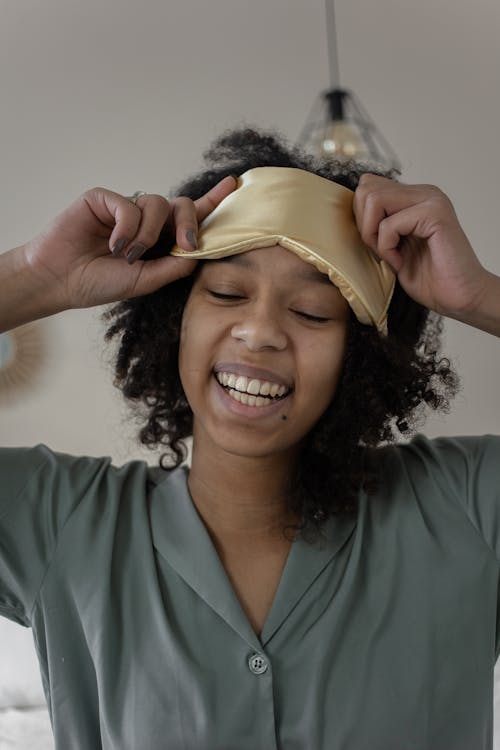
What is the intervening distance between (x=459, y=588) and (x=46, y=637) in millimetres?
483

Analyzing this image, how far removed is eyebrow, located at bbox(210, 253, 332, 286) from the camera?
0.89m

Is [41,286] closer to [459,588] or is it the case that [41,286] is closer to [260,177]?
[260,177]

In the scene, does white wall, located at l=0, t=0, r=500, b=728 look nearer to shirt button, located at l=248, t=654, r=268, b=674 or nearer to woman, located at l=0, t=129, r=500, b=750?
woman, located at l=0, t=129, r=500, b=750

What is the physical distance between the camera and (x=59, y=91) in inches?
102

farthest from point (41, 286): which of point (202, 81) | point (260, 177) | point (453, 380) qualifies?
point (202, 81)

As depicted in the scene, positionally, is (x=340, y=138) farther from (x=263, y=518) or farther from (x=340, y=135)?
(x=263, y=518)

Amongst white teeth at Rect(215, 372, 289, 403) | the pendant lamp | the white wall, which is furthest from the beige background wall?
white teeth at Rect(215, 372, 289, 403)

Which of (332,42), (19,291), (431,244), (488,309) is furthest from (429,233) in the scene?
(332,42)

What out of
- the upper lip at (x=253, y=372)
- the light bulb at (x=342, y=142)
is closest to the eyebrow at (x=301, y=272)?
the upper lip at (x=253, y=372)

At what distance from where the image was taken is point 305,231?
888 mm

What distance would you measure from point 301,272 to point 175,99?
1.97 meters

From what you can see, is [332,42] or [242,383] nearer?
[242,383]

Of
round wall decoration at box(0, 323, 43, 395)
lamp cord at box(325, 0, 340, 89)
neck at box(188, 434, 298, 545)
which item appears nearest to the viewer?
neck at box(188, 434, 298, 545)

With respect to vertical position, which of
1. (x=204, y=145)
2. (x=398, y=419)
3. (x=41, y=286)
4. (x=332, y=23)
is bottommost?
(x=398, y=419)
